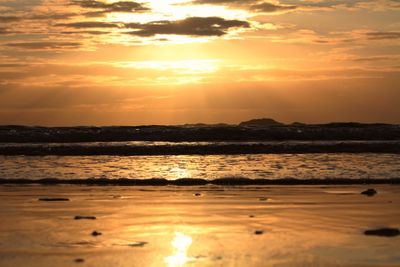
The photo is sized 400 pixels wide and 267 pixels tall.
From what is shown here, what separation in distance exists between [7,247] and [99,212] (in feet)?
13.0

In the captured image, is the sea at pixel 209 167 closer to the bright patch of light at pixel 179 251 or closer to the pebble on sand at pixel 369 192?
the pebble on sand at pixel 369 192

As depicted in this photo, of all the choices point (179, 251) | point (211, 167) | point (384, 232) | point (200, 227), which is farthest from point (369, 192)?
point (211, 167)

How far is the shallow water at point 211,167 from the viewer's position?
73.6 feet

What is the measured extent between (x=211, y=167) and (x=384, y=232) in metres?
15.2

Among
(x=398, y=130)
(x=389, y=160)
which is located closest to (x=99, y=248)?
(x=389, y=160)

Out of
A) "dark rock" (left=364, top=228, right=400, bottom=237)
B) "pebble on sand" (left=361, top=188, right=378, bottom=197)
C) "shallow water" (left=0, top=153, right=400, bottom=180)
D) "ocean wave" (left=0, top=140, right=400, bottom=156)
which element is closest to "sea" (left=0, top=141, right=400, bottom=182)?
"shallow water" (left=0, top=153, right=400, bottom=180)

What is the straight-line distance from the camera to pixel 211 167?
26.1m

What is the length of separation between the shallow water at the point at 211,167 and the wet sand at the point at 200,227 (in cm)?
430

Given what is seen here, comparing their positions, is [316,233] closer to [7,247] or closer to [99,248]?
[99,248]

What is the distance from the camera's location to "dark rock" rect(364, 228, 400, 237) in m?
10.9

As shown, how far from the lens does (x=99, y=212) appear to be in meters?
14.0

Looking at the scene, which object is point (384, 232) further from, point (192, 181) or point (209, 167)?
point (209, 167)

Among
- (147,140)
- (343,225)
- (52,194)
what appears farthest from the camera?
(147,140)

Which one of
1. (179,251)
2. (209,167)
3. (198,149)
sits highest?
(198,149)
